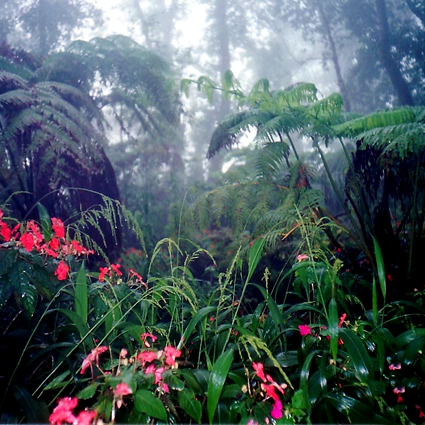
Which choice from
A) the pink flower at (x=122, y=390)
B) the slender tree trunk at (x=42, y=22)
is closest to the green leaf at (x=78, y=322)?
the pink flower at (x=122, y=390)

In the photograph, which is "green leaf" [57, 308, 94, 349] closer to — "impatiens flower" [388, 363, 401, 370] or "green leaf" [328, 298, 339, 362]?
"green leaf" [328, 298, 339, 362]

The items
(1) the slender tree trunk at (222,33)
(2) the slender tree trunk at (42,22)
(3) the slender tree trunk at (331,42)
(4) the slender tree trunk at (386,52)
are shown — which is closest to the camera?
(4) the slender tree trunk at (386,52)

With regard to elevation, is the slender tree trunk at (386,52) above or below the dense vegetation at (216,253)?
above

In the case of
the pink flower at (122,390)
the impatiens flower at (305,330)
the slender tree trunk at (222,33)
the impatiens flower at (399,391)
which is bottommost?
the impatiens flower at (399,391)

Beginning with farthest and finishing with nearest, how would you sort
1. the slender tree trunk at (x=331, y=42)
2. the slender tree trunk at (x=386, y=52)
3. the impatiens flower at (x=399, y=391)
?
the slender tree trunk at (x=331, y=42)
the slender tree trunk at (x=386, y=52)
the impatiens flower at (x=399, y=391)

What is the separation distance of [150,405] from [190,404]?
0.10m

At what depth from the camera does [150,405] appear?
28.4 inches

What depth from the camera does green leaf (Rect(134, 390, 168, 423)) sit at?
0.72 m

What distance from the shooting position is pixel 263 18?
5.65 metres

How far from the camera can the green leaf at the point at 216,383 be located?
2.52 ft

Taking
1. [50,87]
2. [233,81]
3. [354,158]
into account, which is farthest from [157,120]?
[354,158]

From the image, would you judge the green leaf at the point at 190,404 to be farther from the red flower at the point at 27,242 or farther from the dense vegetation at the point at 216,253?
the red flower at the point at 27,242

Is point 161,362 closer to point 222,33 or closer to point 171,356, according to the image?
point 171,356

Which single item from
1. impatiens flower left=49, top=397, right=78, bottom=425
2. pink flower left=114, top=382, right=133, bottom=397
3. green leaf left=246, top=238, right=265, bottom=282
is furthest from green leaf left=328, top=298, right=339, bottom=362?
impatiens flower left=49, top=397, right=78, bottom=425
